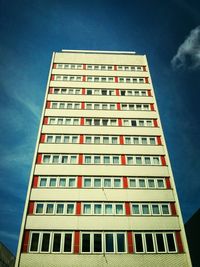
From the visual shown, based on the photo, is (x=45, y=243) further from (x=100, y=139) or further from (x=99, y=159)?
(x=100, y=139)

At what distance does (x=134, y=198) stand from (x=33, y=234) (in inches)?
445

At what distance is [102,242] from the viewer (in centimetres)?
1962

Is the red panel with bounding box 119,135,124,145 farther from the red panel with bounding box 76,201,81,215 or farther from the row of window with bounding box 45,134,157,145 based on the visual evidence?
the red panel with bounding box 76,201,81,215

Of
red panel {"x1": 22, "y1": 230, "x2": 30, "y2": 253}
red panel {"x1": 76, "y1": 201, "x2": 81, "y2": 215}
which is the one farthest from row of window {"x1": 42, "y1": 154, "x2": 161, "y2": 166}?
red panel {"x1": 22, "y1": 230, "x2": 30, "y2": 253}

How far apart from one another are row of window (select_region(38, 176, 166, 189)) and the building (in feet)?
0.40

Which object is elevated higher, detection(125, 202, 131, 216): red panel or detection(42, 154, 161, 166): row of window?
detection(42, 154, 161, 166): row of window

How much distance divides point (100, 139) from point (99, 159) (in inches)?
123

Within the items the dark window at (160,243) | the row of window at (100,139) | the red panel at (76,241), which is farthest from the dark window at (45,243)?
the row of window at (100,139)

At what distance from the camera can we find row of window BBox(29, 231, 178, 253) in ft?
63.1

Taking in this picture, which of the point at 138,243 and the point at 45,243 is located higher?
the point at 45,243

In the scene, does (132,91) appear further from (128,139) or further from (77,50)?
(77,50)

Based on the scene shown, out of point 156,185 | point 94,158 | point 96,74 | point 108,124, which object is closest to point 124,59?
point 96,74

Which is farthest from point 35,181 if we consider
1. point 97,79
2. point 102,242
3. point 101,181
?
point 97,79

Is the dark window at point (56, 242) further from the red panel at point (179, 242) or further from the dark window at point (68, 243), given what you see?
the red panel at point (179, 242)
